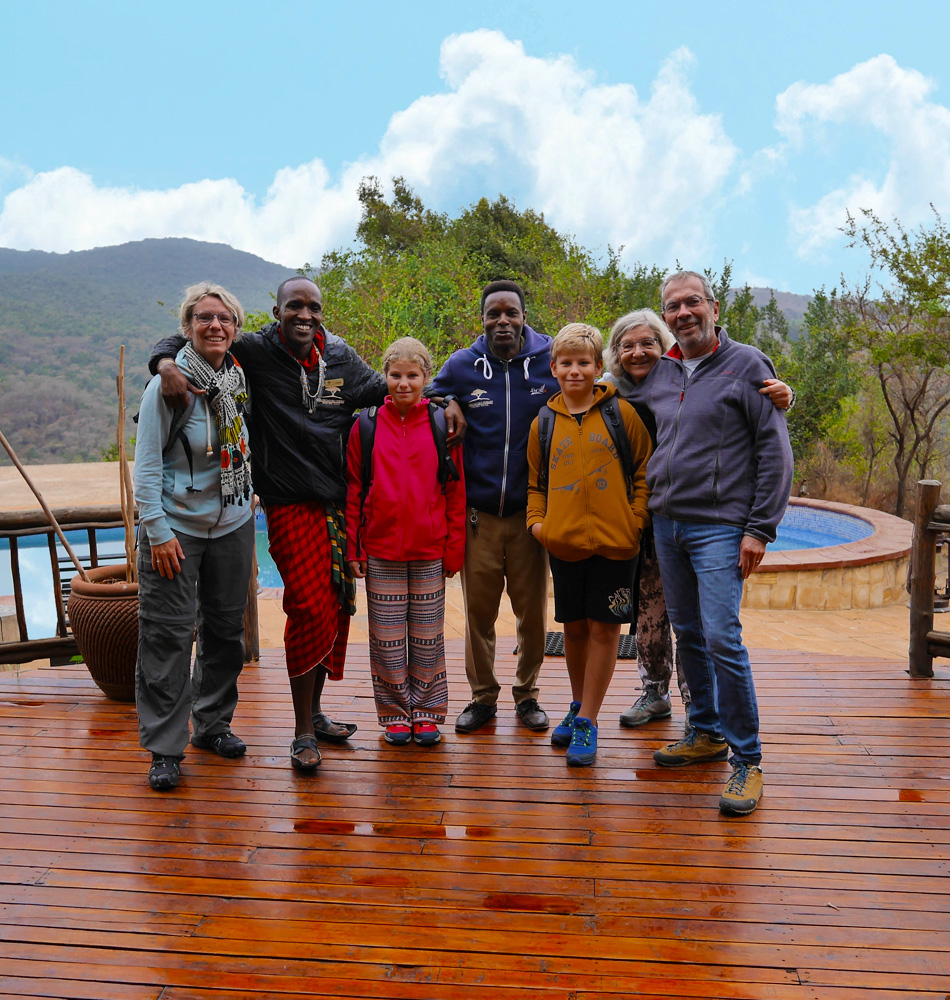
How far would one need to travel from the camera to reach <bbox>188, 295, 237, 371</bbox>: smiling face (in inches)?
108

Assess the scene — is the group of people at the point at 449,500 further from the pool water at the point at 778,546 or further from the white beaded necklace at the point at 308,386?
the pool water at the point at 778,546

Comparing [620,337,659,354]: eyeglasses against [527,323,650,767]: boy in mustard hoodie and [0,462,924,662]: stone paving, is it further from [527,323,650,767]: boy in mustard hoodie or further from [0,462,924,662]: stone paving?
[0,462,924,662]: stone paving

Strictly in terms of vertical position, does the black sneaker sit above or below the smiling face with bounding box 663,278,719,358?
below

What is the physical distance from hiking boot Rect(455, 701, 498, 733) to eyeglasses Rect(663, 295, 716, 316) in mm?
1645

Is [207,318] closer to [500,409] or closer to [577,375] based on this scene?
[500,409]

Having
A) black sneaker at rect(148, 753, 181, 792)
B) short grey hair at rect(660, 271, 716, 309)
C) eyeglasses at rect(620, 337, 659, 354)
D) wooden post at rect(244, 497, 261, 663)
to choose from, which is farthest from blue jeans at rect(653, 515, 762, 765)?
wooden post at rect(244, 497, 261, 663)

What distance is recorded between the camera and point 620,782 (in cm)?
289

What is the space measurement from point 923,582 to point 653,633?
1.43 meters

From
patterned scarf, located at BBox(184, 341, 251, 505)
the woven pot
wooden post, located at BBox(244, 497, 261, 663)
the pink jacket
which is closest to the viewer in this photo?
patterned scarf, located at BBox(184, 341, 251, 505)

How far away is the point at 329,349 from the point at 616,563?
48.4 inches

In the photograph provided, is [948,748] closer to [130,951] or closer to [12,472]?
[130,951]

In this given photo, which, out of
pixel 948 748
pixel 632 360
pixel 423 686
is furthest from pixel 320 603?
pixel 948 748

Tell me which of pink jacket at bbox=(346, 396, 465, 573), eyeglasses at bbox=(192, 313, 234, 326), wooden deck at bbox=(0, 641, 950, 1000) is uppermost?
eyeglasses at bbox=(192, 313, 234, 326)

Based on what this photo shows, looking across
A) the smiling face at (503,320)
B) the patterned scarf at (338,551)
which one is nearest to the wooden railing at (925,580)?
the smiling face at (503,320)
